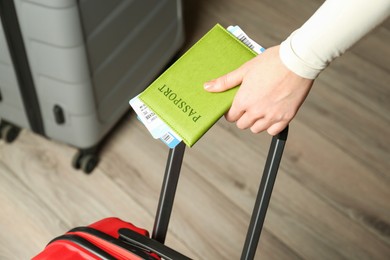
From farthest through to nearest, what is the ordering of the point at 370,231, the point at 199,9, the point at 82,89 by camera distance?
1. the point at 199,9
2. the point at 370,231
3. the point at 82,89

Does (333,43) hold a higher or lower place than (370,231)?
higher

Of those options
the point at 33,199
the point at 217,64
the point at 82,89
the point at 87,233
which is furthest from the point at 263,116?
the point at 33,199

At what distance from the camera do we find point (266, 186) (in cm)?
65

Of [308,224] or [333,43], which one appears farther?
[308,224]

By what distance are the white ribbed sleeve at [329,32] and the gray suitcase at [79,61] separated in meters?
0.50

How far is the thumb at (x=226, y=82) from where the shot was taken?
0.64 metres

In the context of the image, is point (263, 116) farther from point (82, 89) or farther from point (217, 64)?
point (82, 89)

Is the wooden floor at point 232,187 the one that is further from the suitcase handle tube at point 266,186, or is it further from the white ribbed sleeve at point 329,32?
the white ribbed sleeve at point 329,32

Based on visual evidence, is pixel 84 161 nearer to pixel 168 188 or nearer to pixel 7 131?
pixel 7 131

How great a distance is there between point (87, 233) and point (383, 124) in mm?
1022

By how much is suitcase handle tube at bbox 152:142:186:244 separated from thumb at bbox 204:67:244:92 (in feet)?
0.26

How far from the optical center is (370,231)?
49.5 inches

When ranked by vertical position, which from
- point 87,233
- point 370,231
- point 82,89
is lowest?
point 370,231

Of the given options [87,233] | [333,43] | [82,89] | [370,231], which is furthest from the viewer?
[370,231]
